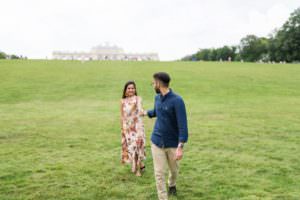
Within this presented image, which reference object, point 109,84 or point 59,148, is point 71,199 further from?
point 109,84

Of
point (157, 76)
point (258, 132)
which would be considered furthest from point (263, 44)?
point (157, 76)

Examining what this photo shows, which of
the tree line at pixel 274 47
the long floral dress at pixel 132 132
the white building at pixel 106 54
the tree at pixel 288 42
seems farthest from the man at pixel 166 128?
the white building at pixel 106 54

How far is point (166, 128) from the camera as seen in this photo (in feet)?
17.1

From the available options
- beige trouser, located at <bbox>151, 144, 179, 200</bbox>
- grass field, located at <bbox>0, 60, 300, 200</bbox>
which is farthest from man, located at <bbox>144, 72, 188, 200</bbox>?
grass field, located at <bbox>0, 60, 300, 200</bbox>

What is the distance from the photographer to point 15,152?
8.80m

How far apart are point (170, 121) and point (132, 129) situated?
7.14 feet

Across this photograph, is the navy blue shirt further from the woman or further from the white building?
the white building

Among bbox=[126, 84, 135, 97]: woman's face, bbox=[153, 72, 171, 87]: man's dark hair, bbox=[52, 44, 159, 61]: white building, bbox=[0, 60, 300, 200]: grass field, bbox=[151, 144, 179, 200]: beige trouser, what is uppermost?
bbox=[52, 44, 159, 61]: white building

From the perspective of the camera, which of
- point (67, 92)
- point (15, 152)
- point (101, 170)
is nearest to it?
point (101, 170)

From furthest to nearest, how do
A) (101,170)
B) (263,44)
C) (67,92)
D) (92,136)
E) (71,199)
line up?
(263,44)
(67,92)
(92,136)
(101,170)
(71,199)

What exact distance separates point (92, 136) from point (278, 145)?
5.48 meters

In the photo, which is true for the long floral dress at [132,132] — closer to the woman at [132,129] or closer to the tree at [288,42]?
the woman at [132,129]

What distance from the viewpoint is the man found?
500 centimetres

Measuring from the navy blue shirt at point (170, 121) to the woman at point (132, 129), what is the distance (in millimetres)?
1854
